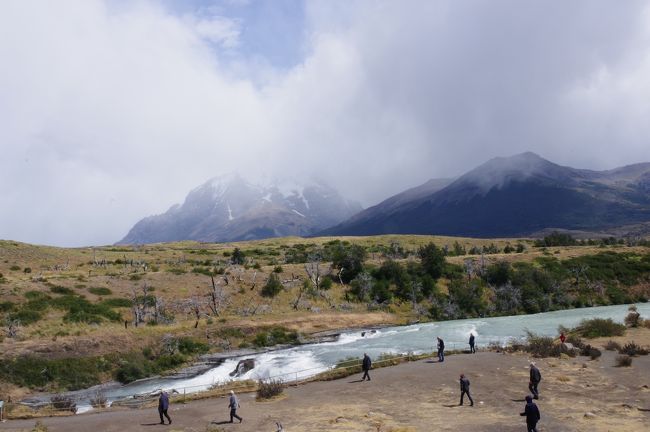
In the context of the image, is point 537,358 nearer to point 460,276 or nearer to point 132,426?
point 132,426

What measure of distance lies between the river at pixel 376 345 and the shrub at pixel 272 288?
17.4 metres

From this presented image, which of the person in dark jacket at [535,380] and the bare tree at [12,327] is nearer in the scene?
the person in dark jacket at [535,380]

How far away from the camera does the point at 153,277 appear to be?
7781cm

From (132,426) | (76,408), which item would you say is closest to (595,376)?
(132,426)

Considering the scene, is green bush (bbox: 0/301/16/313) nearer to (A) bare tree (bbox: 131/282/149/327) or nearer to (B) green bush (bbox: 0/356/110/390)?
(A) bare tree (bbox: 131/282/149/327)

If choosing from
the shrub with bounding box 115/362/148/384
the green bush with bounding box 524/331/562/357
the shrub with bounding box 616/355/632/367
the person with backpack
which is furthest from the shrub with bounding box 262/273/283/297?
the shrub with bounding box 616/355/632/367

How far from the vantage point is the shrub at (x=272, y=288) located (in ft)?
255

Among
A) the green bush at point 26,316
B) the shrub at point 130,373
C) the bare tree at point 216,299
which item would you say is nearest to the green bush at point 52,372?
the shrub at point 130,373

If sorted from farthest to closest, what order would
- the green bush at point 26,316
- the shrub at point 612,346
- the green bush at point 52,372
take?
the green bush at point 26,316 → the green bush at point 52,372 → the shrub at point 612,346

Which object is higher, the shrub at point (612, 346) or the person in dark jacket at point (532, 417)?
the person in dark jacket at point (532, 417)

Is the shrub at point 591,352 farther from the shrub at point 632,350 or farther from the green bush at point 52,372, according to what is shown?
the green bush at point 52,372

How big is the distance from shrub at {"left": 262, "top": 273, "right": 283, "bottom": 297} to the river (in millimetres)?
17415

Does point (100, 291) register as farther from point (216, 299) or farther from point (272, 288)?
point (272, 288)

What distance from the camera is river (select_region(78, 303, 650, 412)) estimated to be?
44.4 meters
